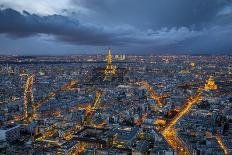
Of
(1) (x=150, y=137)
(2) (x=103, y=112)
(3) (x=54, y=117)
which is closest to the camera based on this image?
(1) (x=150, y=137)

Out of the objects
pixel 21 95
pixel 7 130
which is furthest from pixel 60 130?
pixel 21 95

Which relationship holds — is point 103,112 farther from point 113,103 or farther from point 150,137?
point 150,137

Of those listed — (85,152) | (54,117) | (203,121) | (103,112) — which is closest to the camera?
(85,152)

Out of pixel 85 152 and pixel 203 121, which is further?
pixel 203 121

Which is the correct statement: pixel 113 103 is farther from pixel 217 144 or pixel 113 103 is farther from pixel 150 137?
pixel 217 144

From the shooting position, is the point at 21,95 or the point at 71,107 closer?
the point at 71,107

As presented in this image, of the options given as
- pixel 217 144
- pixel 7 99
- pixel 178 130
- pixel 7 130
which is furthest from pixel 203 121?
pixel 7 99

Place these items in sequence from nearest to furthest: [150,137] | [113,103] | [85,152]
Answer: [85,152], [150,137], [113,103]

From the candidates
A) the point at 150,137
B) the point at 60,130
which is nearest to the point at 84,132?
the point at 60,130

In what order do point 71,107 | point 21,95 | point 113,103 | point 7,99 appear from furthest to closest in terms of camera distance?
point 21,95 → point 7,99 → point 113,103 → point 71,107
